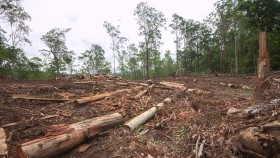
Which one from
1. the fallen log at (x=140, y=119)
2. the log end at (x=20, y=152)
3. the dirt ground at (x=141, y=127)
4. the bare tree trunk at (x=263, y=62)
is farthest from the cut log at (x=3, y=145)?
the bare tree trunk at (x=263, y=62)

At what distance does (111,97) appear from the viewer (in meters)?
8.16

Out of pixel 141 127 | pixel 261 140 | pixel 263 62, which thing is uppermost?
pixel 263 62

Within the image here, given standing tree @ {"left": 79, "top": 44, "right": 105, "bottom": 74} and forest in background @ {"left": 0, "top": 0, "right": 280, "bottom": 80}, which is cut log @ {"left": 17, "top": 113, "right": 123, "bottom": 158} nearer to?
forest in background @ {"left": 0, "top": 0, "right": 280, "bottom": 80}

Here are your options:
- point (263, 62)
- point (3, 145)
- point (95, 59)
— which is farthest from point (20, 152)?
point (95, 59)

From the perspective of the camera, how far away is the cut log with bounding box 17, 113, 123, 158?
11.4 feet

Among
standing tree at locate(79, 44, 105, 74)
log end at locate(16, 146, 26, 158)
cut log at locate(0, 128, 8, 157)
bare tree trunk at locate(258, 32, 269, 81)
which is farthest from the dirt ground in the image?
standing tree at locate(79, 44, 105, 74)

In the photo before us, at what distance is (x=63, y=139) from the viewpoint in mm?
4012

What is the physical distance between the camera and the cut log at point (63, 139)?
3.47 metres

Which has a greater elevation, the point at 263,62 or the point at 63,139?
the point at 263,62

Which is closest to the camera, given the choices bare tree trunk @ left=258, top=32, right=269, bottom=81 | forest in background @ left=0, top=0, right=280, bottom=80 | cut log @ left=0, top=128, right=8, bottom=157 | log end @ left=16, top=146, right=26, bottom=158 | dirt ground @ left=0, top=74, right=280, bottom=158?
log end @ left=16, top=146, right=26, bottom=158

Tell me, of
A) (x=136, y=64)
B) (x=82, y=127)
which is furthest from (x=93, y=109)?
(x=136, y=64)

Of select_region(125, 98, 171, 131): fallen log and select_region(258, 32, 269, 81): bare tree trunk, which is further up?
select_region(258, 32, 269, 81): bare tree trunk

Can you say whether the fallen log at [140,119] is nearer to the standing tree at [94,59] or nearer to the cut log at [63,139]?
the cut log at [63,139]

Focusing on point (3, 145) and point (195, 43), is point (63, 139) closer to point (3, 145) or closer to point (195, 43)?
point (3, 145)
